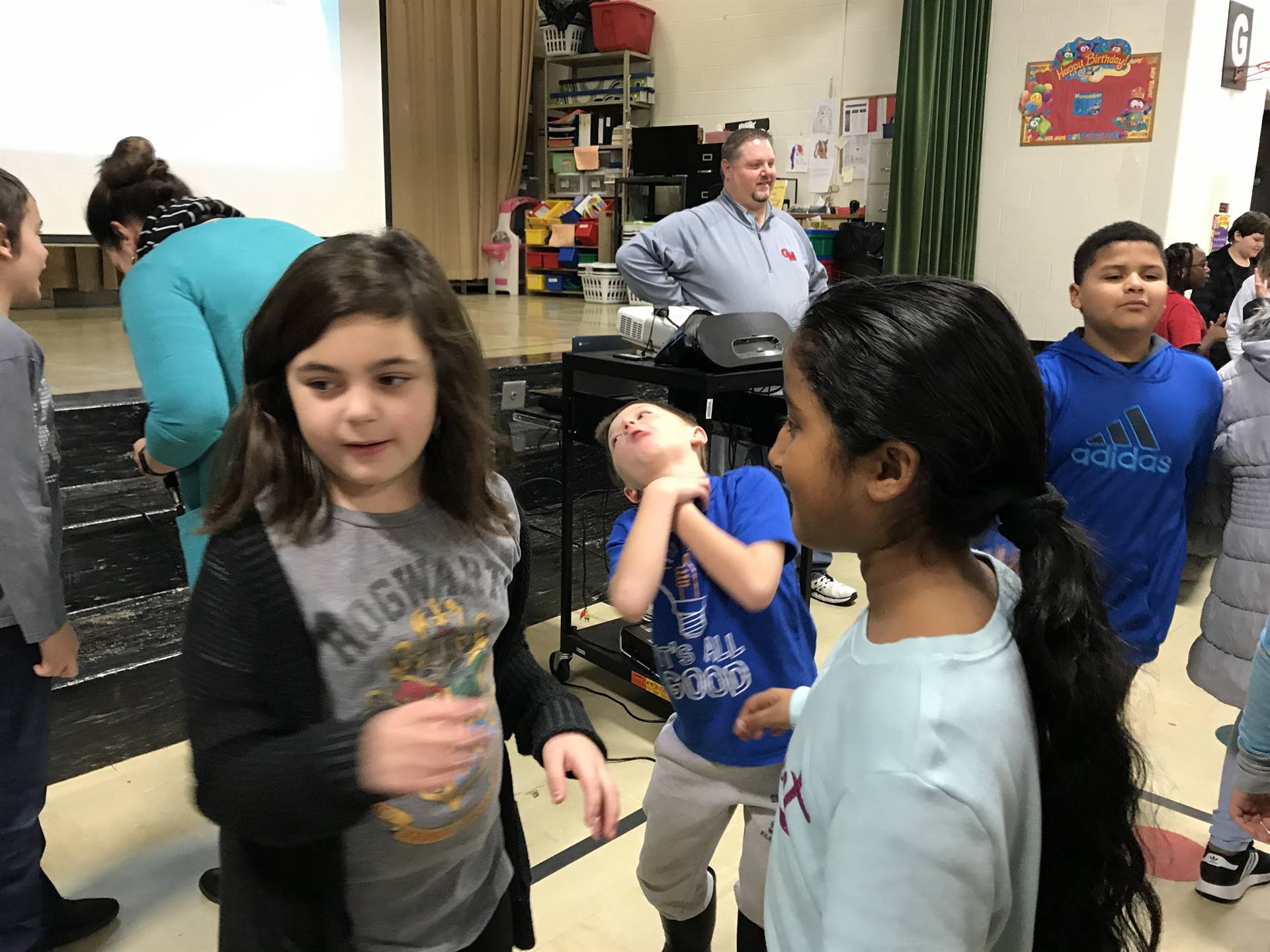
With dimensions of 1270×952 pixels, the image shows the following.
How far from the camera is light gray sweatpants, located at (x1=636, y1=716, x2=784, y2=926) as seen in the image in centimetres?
123

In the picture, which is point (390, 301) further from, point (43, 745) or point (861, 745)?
point (43, 745)

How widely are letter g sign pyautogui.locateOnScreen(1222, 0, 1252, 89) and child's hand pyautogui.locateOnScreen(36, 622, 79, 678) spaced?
573 cm

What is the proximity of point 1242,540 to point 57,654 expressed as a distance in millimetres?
2045

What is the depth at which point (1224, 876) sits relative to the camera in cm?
184

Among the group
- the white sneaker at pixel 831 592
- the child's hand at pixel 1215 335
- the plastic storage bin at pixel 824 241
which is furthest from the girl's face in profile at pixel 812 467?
the plastic storage bin at pixel 824 241

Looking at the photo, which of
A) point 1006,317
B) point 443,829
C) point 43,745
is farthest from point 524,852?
point 43,745

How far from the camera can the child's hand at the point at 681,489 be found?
1274 millimetres

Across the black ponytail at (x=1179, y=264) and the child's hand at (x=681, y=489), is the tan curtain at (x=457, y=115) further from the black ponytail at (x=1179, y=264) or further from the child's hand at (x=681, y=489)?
the child's hand at (x=681, y=489)

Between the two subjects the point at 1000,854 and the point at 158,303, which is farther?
the point at 158,303

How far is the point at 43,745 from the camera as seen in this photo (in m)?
→ 1.50

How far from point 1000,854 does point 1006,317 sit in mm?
373

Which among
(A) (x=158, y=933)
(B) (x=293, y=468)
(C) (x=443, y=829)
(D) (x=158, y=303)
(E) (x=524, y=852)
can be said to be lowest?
(A) (x=158, y=933)

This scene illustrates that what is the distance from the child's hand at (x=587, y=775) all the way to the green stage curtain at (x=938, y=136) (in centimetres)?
467

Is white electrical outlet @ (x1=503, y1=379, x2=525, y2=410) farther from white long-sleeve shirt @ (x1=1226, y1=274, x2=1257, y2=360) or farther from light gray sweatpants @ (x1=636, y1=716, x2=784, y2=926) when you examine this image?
white long-sleeve shirt @ (x1=1226, y1=274, x2=1257, y2=360)
